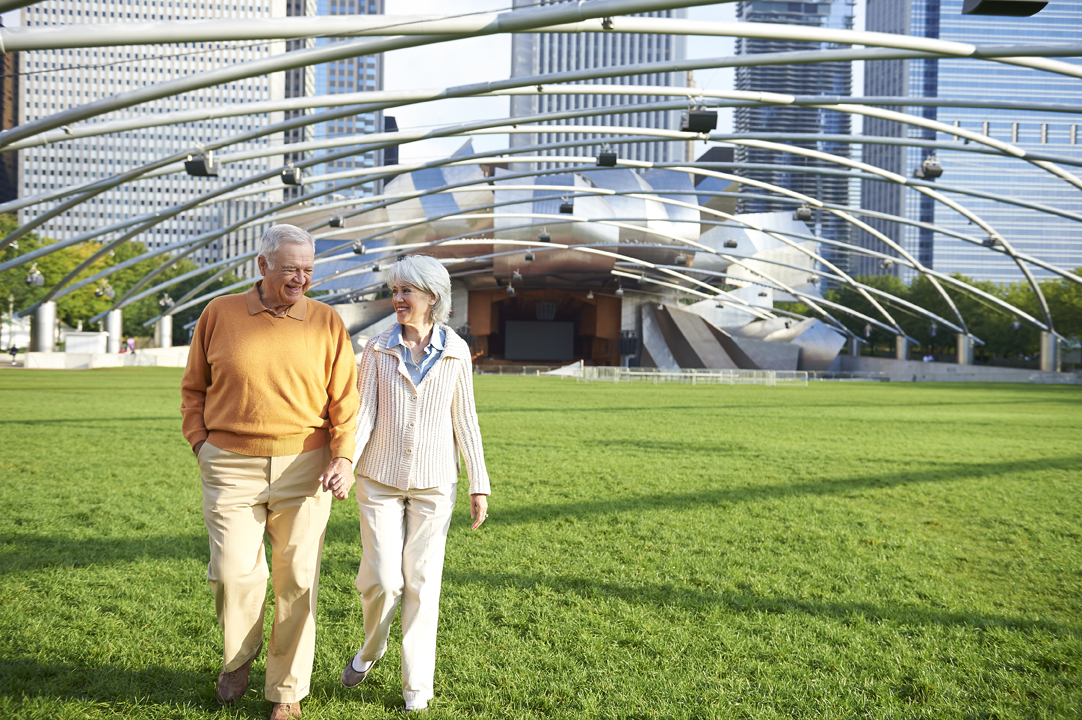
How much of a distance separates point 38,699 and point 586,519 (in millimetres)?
4382

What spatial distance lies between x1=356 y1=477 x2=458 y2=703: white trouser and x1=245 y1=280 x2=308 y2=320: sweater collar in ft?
2.42

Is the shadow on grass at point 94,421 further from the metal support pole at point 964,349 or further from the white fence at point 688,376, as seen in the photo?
the metal support pole at point 964,349

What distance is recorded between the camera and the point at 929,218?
126 meters

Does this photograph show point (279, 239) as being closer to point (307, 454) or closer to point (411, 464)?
point (307, 454)

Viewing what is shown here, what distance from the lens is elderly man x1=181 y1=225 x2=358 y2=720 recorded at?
295cm

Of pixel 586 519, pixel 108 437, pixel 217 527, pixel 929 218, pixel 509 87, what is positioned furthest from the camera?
pixel 929 218

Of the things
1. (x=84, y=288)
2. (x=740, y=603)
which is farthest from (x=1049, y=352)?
(x=84, y=288)

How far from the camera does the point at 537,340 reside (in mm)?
69750

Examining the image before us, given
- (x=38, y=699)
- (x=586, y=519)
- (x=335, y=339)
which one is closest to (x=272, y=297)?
(x=335, y=339)

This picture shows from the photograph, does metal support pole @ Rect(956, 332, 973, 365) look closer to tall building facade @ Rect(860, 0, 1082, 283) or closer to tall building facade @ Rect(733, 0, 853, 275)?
tall building facade @ Rect(733, 0, 853, 275)

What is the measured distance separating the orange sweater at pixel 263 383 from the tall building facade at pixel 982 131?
2046 centimetres

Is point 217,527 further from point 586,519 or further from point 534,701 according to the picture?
point 586,519

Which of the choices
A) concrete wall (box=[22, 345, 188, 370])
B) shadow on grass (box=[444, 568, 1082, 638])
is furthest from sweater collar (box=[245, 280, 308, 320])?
concrete wall (box=[22, 345, 188, 370])

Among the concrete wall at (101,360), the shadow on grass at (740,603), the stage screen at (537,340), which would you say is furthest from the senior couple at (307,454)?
the stage screen at (537,340)
